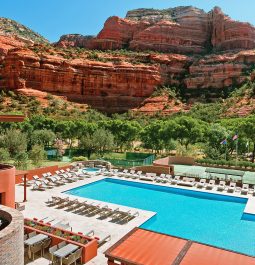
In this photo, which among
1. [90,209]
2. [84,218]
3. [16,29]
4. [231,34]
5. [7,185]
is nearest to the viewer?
[7,185]

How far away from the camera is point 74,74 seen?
7438 cm

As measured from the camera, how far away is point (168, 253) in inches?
312

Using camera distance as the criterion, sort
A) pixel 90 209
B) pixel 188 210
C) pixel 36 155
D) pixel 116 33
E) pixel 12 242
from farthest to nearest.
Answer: pixel 116 33, pixel 36 155, pixel 188 210, pixel 90 209, pixel 12 242

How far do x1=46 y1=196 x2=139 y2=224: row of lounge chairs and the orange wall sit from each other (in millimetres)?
4046

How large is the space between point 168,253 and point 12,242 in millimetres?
4294

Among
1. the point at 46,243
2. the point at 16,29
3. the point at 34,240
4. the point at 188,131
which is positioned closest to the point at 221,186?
the point at 46,243

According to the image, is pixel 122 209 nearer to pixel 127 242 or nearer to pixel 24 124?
pixel 127 242

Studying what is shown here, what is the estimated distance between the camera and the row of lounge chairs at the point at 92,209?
14020 mm

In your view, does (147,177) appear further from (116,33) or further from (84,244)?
(116,33)

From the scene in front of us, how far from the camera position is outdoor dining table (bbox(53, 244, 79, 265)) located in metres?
9.09

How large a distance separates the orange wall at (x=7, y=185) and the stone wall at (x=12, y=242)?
4916mm

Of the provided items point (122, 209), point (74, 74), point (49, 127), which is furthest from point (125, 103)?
point (122, 209)

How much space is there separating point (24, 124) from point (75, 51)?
151 ft

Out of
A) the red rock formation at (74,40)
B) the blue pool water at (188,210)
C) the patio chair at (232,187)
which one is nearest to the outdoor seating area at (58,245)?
the blue pool water at (188,210)
